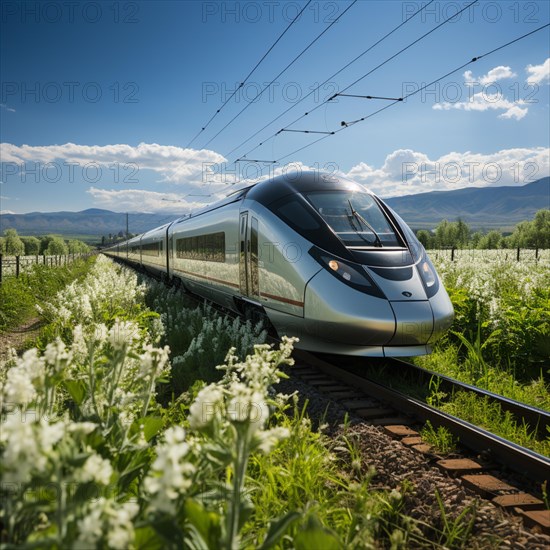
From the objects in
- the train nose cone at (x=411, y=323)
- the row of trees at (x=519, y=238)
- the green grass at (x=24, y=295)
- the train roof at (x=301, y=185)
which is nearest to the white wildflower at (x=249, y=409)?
the train nose cone at (x=411, y=323)

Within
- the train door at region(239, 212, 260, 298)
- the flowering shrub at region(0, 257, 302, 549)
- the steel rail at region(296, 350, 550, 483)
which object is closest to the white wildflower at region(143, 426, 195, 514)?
the flowering shrub at region(0, 257, 302, 549)

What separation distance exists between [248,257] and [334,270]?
2228 millimetres

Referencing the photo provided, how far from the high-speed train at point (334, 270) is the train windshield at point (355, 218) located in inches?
0.6

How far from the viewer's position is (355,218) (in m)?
6.56

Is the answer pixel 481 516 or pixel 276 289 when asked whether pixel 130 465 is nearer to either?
pixel 481 516

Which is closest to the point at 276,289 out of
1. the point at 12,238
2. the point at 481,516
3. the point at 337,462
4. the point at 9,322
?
the point at 337,462

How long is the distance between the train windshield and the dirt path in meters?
5.27

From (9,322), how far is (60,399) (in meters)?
7.50

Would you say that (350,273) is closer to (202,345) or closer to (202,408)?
(202,345)

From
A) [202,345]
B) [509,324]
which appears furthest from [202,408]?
[509,324]

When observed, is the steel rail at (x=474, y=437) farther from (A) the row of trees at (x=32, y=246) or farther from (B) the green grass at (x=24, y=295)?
(A) the row of trees at (x=32, y=246)

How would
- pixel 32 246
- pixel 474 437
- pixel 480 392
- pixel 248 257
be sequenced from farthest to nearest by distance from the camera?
1. pixel 32 246
2. pixel 248 257
3. pixel 480 392
4. pixel 474 437

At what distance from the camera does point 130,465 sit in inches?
80.7

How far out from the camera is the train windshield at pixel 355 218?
624cm
